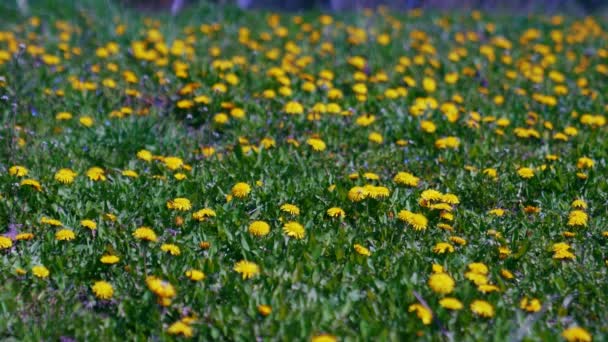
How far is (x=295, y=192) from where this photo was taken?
4.53 metres

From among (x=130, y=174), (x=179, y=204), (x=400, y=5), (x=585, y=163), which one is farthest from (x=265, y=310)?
(x=400, y=5)

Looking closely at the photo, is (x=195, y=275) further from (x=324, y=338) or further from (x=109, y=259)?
(x=324, y=338)

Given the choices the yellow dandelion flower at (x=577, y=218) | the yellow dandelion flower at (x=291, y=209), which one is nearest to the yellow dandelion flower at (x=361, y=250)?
the yellow dandelion flower at (x=291, y=209)

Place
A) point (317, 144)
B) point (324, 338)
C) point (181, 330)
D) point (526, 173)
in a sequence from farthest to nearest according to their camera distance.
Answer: point (317, 144) → point (526, 173) → point (181, 330) → point (324, 338)

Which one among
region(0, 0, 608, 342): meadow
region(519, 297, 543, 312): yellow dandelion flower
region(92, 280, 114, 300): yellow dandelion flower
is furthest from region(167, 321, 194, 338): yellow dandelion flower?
region(519, 297, 543, 312): yellow dandelion flower

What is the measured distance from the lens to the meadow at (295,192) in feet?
11.0

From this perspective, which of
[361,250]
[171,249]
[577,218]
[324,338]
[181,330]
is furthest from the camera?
[577,218]

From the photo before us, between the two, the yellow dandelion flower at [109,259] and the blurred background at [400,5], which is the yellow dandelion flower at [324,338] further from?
the blurred background at [400,5]

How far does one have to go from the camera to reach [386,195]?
169 inches

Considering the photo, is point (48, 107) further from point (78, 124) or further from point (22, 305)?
point (22, 305)

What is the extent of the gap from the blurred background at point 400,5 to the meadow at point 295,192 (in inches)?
107

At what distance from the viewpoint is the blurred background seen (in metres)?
10.6

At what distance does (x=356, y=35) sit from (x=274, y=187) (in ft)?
13.4

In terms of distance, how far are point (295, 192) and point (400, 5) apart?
7981 mm
